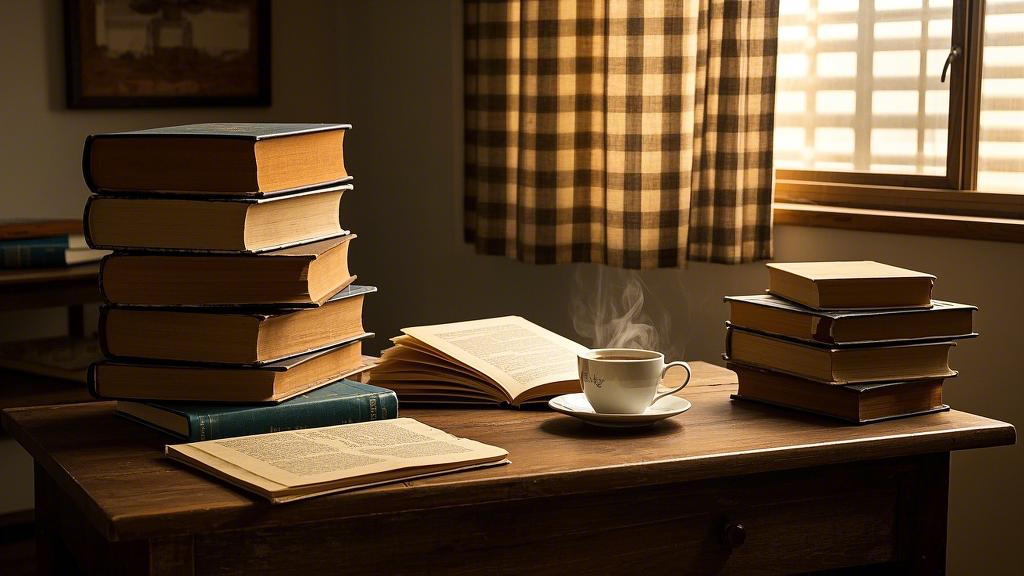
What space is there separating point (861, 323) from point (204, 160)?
30.9 inches

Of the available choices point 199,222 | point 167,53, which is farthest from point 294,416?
point 167,53

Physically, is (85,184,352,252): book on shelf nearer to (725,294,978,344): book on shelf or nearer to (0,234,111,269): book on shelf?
(725,294,978,344): book on shelf

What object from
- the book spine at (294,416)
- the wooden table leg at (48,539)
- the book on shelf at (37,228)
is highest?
the book on shelf at (37,228)

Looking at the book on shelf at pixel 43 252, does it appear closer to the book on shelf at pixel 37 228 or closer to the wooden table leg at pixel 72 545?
the book on shelf at pixel 37 228

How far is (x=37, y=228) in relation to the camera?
2.74 meters

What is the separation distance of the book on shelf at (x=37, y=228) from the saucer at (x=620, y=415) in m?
1.76

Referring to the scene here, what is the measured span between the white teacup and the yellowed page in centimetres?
13

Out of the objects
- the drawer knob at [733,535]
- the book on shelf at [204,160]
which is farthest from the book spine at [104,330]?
the drawer knob at [733,535]

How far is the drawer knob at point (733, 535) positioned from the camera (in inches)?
50.3

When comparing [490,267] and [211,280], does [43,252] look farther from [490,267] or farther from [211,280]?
[211,280]

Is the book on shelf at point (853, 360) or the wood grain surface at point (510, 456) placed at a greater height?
the book on shelf at point (853, 360)

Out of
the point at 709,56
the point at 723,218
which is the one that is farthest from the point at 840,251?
the point at 709,56

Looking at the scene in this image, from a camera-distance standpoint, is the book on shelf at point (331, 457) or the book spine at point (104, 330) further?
the book spine at point (104, 330)

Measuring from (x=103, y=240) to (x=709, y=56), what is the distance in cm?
152
